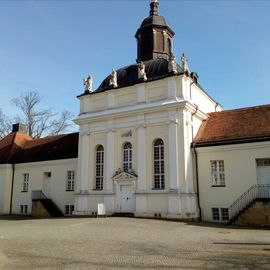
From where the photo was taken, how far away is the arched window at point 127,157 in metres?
24.2

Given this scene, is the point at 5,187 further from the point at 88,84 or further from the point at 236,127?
the point at 236,127

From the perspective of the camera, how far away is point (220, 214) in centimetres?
2125

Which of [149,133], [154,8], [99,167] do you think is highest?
[154,8]

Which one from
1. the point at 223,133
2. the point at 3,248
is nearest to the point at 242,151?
the point at 223,133

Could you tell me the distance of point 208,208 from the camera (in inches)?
851

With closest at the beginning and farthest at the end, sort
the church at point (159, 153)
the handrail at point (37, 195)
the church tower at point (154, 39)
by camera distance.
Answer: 1. the church at point (159, 153)
2. the church tower at point (154, 39)
3. the handrail at point (37, 195)

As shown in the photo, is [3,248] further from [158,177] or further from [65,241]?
[158,177]

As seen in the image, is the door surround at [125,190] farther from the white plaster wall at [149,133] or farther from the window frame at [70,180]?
the window frame at [70,180]

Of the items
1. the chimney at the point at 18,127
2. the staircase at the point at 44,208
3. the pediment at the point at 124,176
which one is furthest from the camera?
the chimney at the point at 18,127

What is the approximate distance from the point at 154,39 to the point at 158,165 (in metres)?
11.7

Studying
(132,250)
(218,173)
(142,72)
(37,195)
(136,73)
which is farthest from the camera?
(37,195)

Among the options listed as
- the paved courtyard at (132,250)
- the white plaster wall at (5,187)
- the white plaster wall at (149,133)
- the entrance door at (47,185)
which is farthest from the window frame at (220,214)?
the white plaster wall at (5,187)

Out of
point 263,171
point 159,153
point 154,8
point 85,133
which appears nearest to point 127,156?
point 159,153

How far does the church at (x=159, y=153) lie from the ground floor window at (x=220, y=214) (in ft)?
0.20
